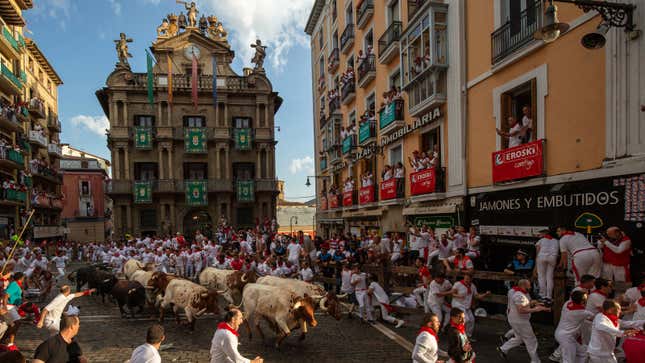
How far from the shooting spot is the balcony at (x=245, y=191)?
38.8m

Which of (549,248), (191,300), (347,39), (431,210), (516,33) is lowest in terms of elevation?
(191,300)

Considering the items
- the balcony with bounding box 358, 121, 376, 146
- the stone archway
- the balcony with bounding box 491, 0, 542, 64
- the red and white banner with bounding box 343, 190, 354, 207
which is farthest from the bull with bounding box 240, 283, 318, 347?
the stone archway

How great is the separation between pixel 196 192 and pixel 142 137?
23.5 ft

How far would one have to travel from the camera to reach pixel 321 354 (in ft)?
28.4

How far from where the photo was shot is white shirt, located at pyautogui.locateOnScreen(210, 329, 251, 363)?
19.6 ft

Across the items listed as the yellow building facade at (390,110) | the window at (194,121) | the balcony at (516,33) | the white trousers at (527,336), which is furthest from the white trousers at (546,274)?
the window at (194,121)

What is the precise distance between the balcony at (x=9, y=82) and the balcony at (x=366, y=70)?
25976 millimetres

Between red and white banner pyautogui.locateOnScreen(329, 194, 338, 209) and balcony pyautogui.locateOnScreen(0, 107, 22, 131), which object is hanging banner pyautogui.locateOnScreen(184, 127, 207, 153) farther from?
red and white banner pyautogui.locateOnScreen(329, 194, 338, 209)

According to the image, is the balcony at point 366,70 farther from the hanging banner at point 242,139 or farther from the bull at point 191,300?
the hanging banner at point 242,139

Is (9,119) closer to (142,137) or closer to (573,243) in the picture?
(142,137)

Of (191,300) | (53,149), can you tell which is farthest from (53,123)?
(191,300)

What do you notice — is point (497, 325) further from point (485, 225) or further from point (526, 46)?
point (526, 46)

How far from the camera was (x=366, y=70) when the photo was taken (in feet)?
74.0

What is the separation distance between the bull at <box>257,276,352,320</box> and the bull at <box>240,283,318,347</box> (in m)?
0.34
